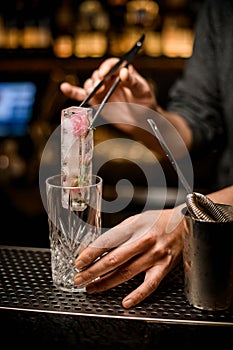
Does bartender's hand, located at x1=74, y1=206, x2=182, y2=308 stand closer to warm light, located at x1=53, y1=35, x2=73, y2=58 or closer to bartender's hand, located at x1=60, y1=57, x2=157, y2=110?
bartender's hand, located at x1=60, y1=57, x2=157, y2=110

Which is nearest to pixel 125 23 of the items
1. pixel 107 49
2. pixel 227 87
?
pixel 107 49

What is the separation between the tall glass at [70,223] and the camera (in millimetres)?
1165

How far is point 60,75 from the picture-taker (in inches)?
127

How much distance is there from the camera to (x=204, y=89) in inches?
85.6

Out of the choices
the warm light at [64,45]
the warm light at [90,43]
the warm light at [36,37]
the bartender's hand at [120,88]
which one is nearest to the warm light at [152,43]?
the warm light at [90,43]

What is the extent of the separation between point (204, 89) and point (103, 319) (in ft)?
4.07

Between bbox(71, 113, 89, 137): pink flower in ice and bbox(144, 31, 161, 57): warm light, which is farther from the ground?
bbox(71, 113, 89, 137): pink flower in ice

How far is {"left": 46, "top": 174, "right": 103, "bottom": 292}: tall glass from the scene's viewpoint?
1165 mm

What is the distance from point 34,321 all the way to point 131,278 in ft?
0.76

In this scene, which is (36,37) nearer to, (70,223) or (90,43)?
(90,43)

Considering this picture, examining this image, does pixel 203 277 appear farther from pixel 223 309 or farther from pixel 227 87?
pixel 227 87

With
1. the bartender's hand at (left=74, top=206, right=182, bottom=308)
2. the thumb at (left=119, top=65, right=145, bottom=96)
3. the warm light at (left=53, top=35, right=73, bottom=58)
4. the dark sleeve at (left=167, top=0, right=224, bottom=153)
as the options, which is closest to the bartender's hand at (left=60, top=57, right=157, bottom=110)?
the thumb at (left=119, top=65, right=145, bottom=96)

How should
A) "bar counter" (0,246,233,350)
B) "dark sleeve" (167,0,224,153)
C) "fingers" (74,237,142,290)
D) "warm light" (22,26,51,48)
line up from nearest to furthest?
"bar counter" (0,246,233,350) < "fingers" (74,237,142,290) < "dark sleeve" (167,0,224,153) < "warm light" (22,26,51,48)

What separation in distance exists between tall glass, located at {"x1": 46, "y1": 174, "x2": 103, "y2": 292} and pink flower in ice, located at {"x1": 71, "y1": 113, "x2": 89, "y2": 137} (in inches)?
3.7
